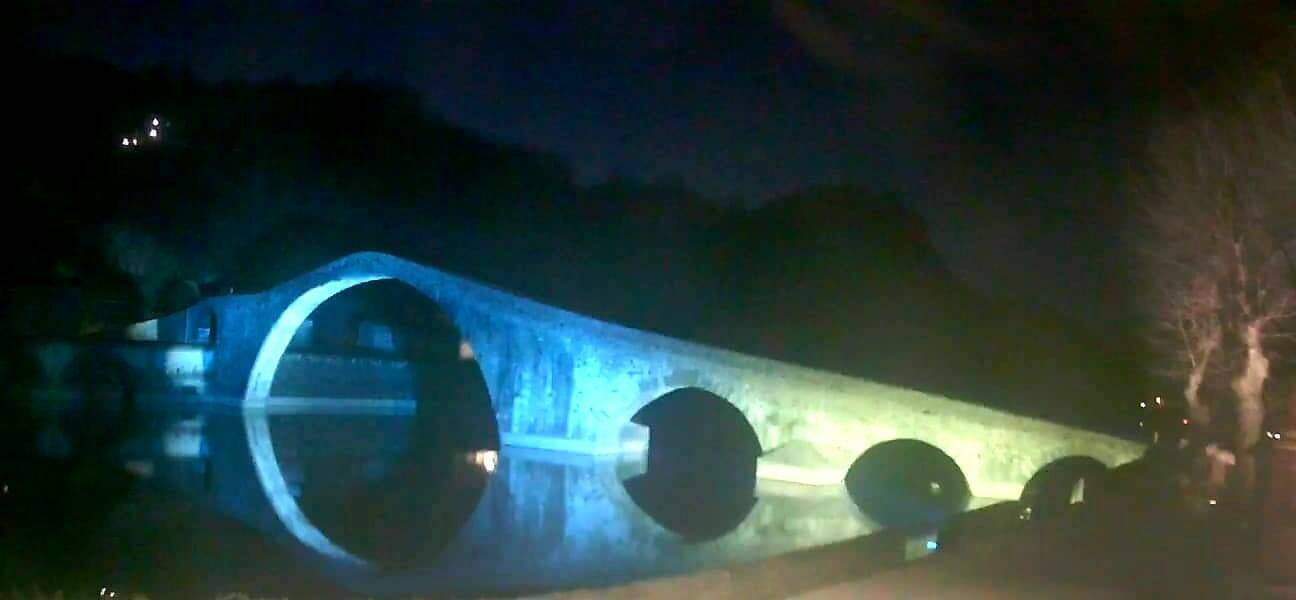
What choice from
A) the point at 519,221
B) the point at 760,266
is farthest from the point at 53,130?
the point at 760,266

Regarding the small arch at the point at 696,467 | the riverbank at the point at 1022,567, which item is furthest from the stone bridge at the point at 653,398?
the riverbank at the point at 1022,567

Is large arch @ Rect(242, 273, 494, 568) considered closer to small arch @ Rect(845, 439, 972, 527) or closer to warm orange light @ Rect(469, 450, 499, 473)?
warm orange light @ Rect(469, 450, 499, 473)

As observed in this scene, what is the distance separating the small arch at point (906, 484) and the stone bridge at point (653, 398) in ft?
3.17

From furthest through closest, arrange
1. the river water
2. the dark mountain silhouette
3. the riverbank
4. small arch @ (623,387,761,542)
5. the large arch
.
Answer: the dark mountain silhouette → small arch @ (623,387,761,542) → the large arch → the river water → the riverbank

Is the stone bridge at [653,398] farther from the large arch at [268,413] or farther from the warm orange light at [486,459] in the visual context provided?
the warm orange light at [486,459]

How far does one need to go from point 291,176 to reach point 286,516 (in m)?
35.8

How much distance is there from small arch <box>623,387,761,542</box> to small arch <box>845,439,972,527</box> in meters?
2.70

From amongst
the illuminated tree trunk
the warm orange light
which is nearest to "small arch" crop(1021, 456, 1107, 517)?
the illuminated tree trunk

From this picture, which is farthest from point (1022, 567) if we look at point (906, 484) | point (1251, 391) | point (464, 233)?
point (464, 233)

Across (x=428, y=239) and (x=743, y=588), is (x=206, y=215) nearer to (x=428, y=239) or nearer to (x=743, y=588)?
(x=428, y=239)

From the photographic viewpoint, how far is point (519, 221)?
5434 cm

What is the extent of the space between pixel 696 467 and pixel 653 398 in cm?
273

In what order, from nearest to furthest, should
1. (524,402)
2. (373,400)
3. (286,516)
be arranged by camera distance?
(286,516)
(524,402)
(373,400)

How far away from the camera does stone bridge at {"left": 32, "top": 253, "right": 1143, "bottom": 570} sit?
Result: 2711 cm
